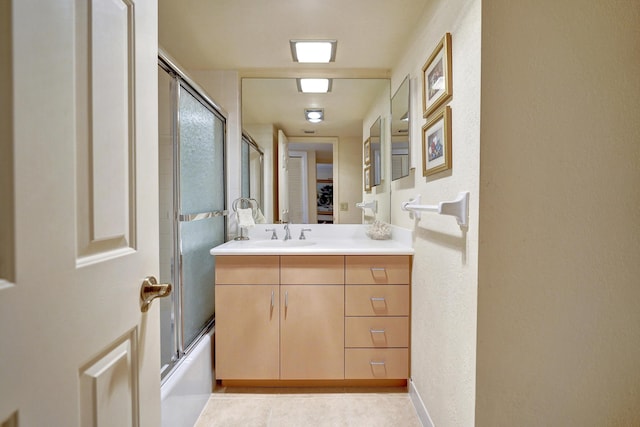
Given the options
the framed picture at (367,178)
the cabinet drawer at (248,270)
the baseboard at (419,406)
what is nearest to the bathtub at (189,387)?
Result: the cabinet drawer at (248,270)

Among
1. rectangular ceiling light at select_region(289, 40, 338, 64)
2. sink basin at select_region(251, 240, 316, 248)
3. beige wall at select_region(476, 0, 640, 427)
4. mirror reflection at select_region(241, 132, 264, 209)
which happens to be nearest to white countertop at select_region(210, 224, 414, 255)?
sink basin at select_region(251, 240, 316, 248)

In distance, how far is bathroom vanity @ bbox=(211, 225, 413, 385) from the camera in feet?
5.33

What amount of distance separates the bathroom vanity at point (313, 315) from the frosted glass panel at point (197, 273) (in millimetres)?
147

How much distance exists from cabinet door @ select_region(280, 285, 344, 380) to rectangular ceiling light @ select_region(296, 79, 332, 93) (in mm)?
1378

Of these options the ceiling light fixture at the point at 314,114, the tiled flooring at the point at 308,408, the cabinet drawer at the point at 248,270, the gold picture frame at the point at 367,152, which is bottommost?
the tiled flooring at the point at 308,408

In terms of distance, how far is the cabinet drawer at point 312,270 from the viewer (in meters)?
1.62

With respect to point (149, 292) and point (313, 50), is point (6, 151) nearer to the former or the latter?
point (149, 292)

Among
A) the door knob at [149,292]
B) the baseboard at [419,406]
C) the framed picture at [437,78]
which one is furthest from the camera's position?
the baseboard at [419,406]

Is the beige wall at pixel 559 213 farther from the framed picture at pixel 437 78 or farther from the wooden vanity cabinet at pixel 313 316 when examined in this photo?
the wooden vanity cabinet at pixel 313 316

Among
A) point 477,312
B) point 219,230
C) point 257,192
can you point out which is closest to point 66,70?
point 477,312

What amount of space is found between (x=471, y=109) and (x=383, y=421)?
148 cm

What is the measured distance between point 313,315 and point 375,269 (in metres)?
0.43

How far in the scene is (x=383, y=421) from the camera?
1.47 m

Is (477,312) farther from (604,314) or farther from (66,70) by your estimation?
(66,70)
